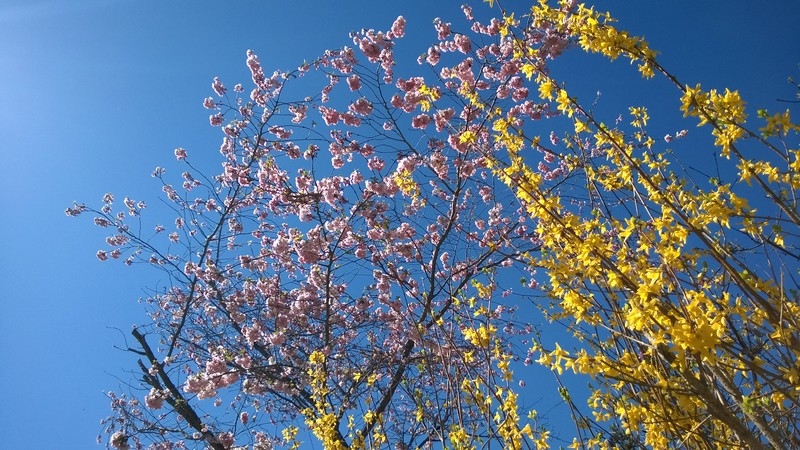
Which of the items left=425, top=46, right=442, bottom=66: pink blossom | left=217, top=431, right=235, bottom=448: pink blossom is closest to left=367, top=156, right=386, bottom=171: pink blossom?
left=425, top=46, right=442, bottom=66: pink blossom

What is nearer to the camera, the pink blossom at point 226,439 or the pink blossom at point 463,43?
the pink blossom at point 226,439

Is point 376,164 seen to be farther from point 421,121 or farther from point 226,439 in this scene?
point 226,439

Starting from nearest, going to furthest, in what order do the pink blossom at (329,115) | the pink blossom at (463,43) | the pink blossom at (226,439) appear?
1. the pink blossom at (226,439)
2. the pink blossom at (463,43)
3. the pink blossom at (329,115)

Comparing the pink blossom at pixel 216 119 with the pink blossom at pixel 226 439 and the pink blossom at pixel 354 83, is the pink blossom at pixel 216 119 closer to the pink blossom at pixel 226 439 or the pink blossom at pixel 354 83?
the pink blossom at pixel 354 83

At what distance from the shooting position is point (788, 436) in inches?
110

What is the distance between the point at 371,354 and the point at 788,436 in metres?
5.69

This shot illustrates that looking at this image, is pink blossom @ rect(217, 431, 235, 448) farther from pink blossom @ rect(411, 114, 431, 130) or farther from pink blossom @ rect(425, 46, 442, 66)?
pink blossom @ rect(425, 46, 442, 66)

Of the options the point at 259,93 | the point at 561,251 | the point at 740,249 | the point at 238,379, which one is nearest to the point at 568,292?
the point at 561,251

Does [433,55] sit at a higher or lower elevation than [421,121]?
higher

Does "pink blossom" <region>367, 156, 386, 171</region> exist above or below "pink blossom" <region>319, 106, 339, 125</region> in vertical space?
below

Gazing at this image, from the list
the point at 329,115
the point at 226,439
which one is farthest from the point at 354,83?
the point at 226,439

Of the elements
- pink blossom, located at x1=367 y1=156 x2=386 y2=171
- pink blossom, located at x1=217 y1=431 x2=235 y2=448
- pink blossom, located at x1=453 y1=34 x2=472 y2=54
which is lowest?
pink blossom, located at x1=217 y1=431 x2=235 y2=448

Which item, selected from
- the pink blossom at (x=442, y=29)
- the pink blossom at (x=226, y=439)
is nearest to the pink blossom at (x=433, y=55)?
the pink blossom at (x=442, y=29)

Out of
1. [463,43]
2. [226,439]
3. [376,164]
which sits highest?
[463,43]
